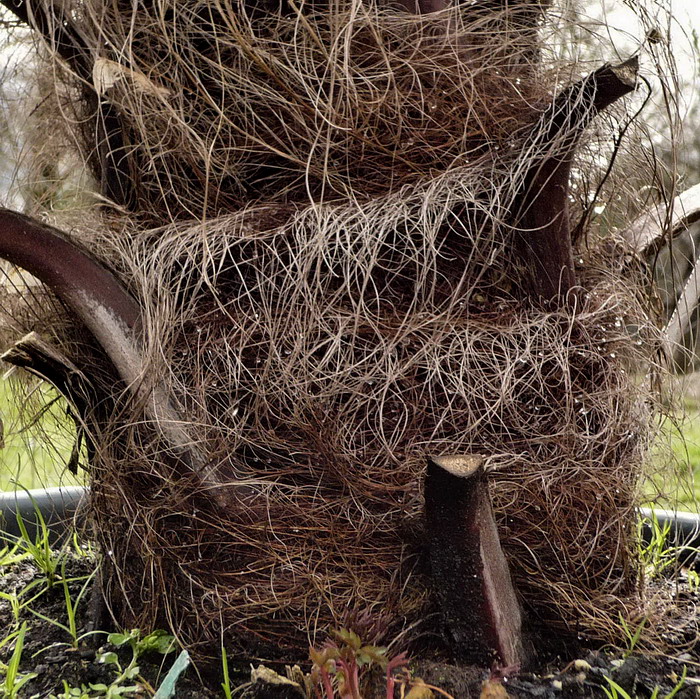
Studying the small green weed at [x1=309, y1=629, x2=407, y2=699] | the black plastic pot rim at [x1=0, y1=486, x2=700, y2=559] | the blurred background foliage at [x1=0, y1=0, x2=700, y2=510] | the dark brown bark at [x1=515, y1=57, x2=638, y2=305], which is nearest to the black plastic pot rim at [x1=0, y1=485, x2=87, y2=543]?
the black plastic pot rim at [x1=0, y1=486, x2=700, y2=559]

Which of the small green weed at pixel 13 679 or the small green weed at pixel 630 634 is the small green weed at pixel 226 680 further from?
the small green weed at pixel 630 634

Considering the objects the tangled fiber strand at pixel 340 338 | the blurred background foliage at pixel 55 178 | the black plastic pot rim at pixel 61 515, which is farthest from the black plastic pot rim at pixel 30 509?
the tangled fiber strand at pixel 340 338

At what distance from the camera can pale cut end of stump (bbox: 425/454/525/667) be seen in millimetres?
745

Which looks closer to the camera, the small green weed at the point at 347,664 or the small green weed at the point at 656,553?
the small green weed at the point at 347,664

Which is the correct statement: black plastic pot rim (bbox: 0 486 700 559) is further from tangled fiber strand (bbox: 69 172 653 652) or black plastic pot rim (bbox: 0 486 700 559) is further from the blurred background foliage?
tangled fiber strand (bbox: 69 172 653 652)

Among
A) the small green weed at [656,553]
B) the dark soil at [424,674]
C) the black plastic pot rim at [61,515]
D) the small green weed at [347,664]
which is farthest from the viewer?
the black plastic pot rim at [61,515]

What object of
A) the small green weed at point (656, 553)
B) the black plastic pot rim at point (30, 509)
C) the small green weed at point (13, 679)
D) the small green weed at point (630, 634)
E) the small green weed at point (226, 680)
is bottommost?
the small green weed at point (656, 553)

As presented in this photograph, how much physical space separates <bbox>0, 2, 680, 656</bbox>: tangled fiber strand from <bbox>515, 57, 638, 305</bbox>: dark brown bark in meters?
0.02

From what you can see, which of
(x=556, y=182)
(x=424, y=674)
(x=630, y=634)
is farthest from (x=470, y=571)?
(x=556, y=182)

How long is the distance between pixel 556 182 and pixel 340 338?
0.99ft

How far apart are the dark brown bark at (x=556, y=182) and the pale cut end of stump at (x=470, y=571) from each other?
275mm

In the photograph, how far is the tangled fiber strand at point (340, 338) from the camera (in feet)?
2.78

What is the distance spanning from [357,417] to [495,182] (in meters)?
0.32

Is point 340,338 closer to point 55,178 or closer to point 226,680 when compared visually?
point 226,680
